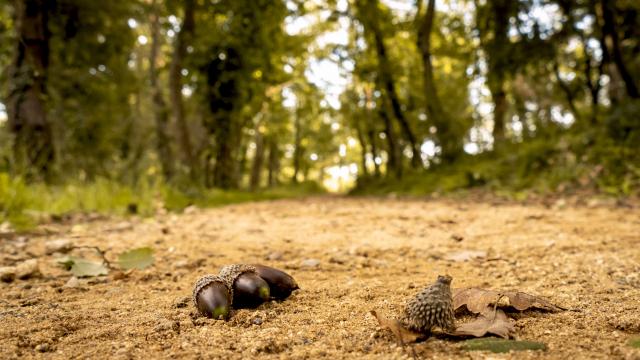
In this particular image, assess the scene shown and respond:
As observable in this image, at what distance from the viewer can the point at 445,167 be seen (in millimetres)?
10086

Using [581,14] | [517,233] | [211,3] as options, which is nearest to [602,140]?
[581,14]

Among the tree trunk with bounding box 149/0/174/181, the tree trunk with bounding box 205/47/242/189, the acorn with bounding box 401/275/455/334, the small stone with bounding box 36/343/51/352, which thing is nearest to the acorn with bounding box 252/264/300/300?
the acorn with bounding box 401/275/455/334

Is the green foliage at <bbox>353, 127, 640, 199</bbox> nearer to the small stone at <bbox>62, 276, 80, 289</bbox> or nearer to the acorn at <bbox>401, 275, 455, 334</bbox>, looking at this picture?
the acorn at <bbox>401, 275, 455, 334</bbox>

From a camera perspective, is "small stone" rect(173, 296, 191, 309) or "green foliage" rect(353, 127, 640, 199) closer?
"small stone" rect(173, 296, 191, 309)

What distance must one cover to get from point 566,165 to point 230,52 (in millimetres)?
7660

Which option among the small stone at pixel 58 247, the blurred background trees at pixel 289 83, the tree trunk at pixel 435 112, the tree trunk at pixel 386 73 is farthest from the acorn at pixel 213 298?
the tree trunk at pixel 386 73

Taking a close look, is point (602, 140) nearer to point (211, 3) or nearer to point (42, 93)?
point (211, 3)

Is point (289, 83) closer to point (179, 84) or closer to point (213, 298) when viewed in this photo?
point (179, 84)

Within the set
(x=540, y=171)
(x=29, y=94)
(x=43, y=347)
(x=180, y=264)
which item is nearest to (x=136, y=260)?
(x=180, y=264)

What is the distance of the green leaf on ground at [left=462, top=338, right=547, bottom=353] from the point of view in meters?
1.18

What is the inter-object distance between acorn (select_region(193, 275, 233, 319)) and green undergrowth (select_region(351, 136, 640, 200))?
5686 mm

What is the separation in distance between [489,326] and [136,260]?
1697mm

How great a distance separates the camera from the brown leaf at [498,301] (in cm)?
149

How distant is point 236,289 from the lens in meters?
1.63
